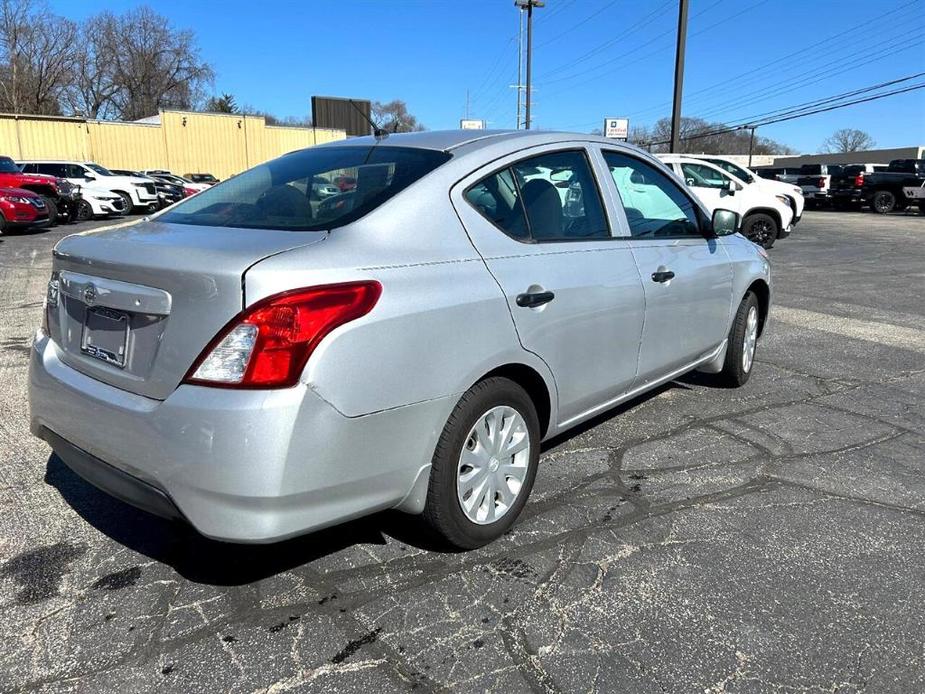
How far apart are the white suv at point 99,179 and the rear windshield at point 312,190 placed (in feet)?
72.1

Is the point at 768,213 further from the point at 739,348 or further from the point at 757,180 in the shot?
the point at 739,348

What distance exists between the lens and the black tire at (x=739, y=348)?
489cm

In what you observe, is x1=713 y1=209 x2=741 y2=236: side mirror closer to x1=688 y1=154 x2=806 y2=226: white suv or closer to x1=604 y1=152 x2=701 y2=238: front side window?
x1=604 y1=152 x2=701 y2=238: front side window

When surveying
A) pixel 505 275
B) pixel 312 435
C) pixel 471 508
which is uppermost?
→ pixel 505 275

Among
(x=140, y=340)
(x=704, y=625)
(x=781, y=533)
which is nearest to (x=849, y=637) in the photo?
(x=704, y=625)

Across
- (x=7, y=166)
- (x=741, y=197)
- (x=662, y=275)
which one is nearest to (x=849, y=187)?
(x=741, y=197)

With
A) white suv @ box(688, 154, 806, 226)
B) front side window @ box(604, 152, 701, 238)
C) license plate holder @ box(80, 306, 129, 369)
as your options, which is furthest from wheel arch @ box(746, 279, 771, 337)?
white suv @ box(688, 154, 806, 226)

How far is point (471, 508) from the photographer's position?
9.30ft

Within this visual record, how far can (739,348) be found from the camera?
496 centimetres

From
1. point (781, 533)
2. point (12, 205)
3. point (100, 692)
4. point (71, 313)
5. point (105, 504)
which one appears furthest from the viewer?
point (12, 205)

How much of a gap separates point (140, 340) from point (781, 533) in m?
2.70

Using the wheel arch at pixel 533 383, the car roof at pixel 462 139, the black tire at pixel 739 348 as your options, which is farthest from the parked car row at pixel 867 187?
the wheel arch at pixel 533 383

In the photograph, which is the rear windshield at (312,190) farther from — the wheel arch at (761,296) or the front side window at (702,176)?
the front side window at (702,176)

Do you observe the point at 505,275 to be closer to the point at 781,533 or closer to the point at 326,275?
the point at 326,275
